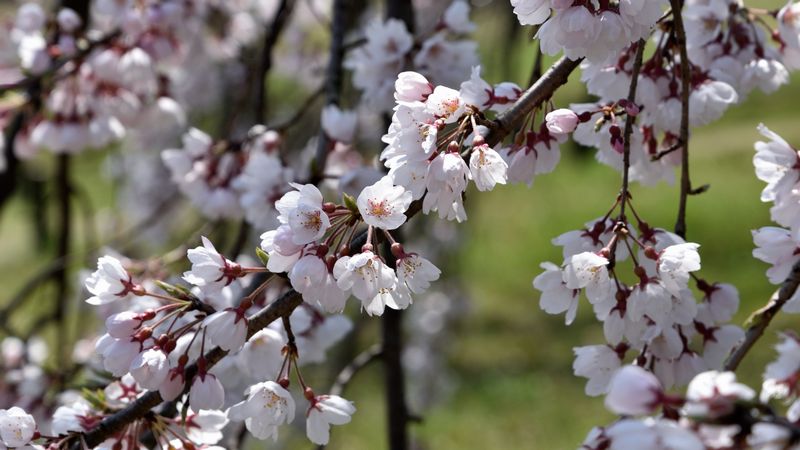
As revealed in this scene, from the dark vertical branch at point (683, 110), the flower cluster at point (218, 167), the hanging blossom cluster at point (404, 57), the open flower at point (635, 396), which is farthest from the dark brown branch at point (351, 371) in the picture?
the open flower at point (635, 396)

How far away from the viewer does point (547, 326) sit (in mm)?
6113

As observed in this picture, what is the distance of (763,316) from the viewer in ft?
2.82

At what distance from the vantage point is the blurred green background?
15.4 feet

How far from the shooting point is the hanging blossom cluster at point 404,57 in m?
1.46

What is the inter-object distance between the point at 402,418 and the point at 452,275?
271 cm

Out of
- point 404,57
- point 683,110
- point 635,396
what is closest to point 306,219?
point 635,396

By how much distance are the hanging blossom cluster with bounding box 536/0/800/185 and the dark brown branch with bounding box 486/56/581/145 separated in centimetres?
9

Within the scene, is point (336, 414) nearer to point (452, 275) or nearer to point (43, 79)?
point (43, 79)

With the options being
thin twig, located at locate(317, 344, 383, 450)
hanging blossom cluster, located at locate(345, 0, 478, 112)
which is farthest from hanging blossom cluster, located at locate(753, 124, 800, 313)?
thin twig, located at locate(317, 344, 383, 450)

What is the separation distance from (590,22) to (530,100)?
0.09 m

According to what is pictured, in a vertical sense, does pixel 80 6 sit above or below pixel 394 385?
above

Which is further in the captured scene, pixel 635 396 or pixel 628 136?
pixel 628 136

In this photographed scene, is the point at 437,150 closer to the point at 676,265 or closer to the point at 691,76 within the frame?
the point at 676,265

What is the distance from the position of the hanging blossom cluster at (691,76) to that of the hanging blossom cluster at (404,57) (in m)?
0.38
